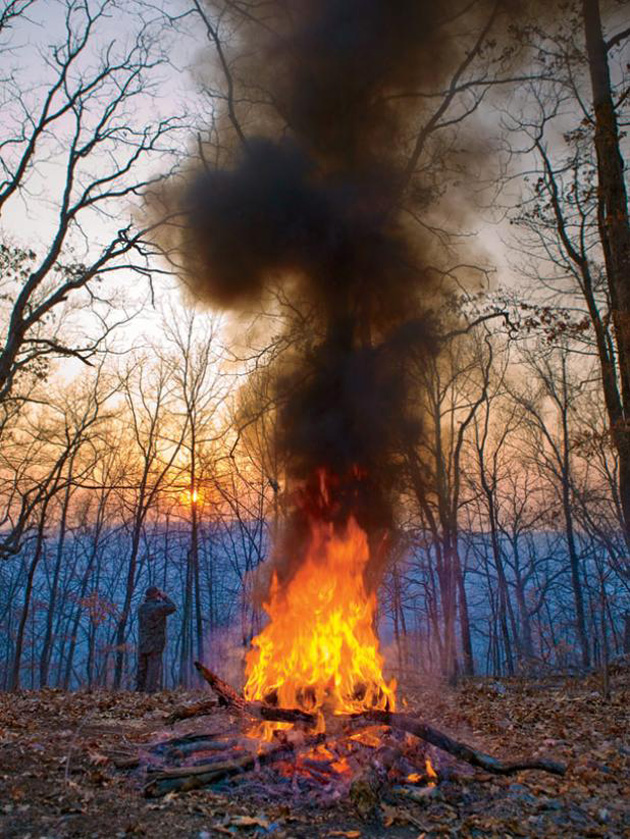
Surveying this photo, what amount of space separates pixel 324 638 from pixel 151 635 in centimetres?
570

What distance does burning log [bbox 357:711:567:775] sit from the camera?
466cm

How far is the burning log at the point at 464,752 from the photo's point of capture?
4.66 metres

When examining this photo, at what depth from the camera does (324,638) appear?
21.6ft

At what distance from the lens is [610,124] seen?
8258mm

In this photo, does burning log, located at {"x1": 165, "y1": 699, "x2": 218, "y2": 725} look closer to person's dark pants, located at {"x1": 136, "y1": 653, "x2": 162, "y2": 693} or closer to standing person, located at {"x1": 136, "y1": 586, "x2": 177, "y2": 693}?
standing person, located at {"x1": 136, "y1": 586, "x2": 177, "y2": 693}

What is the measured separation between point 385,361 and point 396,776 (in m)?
5.39

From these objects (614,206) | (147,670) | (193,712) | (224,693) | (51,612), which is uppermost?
(614,206)

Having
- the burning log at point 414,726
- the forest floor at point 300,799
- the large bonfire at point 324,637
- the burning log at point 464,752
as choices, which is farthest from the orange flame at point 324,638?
the forest floor at point 300,799

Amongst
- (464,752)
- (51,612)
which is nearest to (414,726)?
(464,752)

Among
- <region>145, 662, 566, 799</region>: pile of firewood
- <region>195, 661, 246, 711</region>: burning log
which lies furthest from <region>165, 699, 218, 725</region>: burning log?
<region>145, 662, 566, 799</region>: pile of firewood

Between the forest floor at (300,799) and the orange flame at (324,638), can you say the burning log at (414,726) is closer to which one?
the forest floor at (300,799)

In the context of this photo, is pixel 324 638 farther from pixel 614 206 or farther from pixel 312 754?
pixel 614 206

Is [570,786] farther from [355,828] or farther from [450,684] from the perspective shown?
[450,684]

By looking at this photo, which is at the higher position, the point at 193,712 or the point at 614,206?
the point at 614,206
